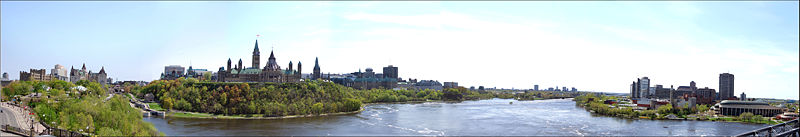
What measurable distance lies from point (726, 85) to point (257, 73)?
96581 millimetres

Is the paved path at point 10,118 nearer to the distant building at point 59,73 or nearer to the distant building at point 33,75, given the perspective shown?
the distant building at point 33,75

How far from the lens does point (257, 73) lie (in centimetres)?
8544

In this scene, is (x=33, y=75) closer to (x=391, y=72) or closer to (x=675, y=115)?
(x=391, y=72)

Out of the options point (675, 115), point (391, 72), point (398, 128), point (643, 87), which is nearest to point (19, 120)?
point (398, 128)

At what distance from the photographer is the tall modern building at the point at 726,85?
339 ft

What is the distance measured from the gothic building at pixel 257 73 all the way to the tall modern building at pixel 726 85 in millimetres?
88748

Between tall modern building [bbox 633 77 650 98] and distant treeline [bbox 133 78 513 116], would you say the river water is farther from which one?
tall modern building [bbox 633 77 650 98]

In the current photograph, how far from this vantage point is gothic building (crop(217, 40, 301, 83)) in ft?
277

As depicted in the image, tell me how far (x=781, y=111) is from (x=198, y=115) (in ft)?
258

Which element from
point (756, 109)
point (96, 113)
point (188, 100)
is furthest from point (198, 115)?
point (756, 109)

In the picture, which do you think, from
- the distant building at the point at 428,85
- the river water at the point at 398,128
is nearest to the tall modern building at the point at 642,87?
the distant building at the point at 428,85

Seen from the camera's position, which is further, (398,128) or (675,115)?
(675,115)

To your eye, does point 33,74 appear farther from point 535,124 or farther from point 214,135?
point 535,124

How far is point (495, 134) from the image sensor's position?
44.8 metres
